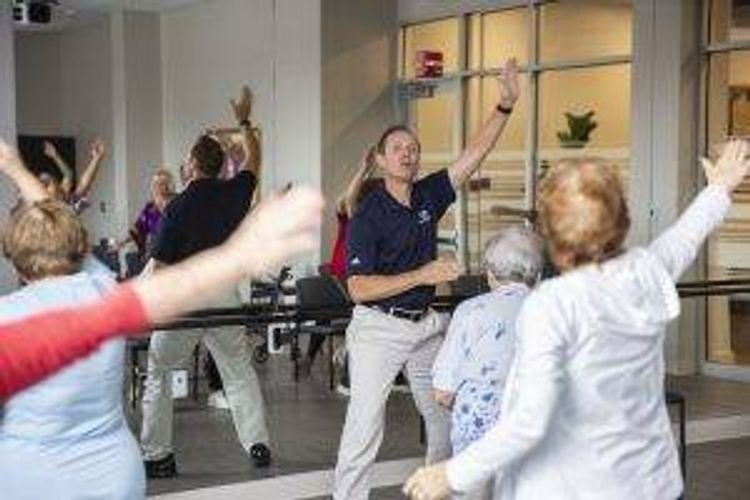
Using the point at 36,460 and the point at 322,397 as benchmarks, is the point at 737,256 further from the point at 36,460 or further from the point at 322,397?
the point at 36,460

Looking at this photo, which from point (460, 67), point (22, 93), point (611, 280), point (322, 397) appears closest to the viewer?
point (611, 280)

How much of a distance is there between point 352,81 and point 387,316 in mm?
8800

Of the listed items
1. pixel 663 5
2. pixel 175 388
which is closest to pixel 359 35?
pixel 663 5

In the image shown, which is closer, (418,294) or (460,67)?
(418,294)

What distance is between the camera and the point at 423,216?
454cm

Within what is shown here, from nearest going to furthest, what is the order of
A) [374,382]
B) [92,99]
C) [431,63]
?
[374,382] → [431,63] → [92,99]

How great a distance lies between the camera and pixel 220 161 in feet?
19.6

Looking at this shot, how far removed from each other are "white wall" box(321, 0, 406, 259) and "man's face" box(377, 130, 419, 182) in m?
8.15

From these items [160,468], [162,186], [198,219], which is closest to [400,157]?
[198,219]

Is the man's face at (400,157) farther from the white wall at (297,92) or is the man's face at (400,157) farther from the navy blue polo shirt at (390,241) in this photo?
the white wall at (297,92)

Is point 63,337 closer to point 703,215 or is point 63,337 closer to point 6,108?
point 703,215

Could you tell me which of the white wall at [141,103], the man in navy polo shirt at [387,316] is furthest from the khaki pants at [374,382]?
the white wall at [141,103]

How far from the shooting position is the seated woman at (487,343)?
3.60 meters

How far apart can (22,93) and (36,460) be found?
16.7 metres
